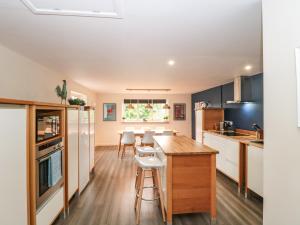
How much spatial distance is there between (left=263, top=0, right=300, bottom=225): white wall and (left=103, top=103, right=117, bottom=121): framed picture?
6.83m

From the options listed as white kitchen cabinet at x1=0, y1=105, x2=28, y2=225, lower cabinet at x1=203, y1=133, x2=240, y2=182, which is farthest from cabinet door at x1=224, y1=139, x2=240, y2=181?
white kitchen cabinet at x1=0, y1=105, x2=28, y2=225

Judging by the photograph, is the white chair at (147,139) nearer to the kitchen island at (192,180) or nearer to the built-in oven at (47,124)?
the kitchen island at (192,180)

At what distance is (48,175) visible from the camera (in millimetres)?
2039

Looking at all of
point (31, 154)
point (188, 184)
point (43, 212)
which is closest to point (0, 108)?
point (31, 154)

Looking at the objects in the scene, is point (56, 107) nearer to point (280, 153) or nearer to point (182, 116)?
point (280, 153)

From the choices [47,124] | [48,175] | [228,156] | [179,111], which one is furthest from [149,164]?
[179,111]

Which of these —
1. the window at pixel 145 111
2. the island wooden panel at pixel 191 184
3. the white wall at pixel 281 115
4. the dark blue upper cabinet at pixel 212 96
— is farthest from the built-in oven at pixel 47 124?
the window at pixel 145 111

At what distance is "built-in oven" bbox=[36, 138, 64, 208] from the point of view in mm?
1830

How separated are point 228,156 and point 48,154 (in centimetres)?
327

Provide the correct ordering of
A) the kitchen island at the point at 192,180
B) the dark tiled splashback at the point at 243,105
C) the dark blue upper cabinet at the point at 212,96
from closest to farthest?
the kitchen island at the point at 192,180 → the dark tiled splashback at the point at 243,105 → the dark blue upper cabinet at the point at 212,96

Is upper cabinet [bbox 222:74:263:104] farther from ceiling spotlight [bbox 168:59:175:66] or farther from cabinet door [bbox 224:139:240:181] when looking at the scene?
ceiling spotlight [bbox 168:59:175:66]

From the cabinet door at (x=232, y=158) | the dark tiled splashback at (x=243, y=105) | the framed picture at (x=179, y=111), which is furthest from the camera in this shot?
the framed picture at (x=179, y=111)

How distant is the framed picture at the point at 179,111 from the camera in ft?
26.2

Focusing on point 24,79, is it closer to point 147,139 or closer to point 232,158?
point 147,139
